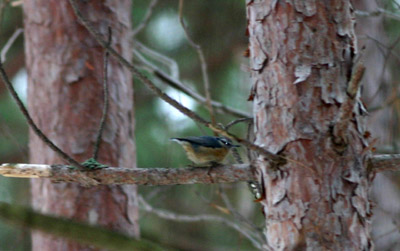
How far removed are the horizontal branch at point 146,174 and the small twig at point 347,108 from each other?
269 mm

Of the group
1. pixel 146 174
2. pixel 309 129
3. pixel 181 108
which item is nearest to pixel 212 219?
pixel 146 174

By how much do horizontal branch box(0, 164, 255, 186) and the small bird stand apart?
458mm

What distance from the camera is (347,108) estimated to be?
1289mm

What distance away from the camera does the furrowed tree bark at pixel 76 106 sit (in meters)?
2.48

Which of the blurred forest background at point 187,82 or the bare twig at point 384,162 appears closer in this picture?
the bare twig at point 384,162

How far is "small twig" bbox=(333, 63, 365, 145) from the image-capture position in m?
1.22

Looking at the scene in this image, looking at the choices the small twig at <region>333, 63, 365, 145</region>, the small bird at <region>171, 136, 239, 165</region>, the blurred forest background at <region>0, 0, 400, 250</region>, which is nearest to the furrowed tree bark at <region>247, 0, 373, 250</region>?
the small twig at <region>333, 63, 365, 145</region>

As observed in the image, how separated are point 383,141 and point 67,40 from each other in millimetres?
2158

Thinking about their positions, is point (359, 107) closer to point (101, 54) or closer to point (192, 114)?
point (192, 114)

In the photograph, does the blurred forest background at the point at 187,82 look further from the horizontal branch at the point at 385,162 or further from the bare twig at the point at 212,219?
the horizontal branch at the point at 385,162

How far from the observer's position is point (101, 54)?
8.67ft

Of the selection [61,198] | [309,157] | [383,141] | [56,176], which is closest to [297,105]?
[309,157]

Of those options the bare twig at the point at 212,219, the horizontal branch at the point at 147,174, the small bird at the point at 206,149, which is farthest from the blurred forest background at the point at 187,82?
the horizontal branch at the point at 147,174

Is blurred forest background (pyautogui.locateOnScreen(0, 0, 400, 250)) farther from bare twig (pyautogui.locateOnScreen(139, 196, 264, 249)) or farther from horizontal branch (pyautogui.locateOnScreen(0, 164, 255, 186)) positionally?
horizontal branch (pyautogui.locateOnScreen(0, 164, 255, 186))
